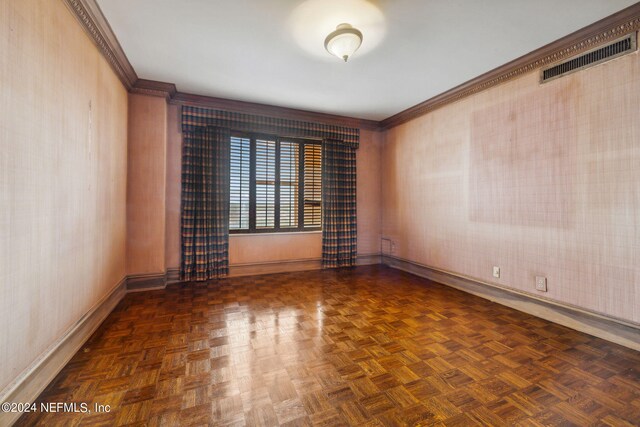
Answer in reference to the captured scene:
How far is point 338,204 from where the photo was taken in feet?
14.7

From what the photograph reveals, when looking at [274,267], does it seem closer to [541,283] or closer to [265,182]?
[265,182]

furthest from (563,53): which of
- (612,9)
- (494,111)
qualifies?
(494,111)

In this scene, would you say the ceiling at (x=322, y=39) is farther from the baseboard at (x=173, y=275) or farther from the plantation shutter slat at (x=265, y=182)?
the baseboard at (x=173, y=275)

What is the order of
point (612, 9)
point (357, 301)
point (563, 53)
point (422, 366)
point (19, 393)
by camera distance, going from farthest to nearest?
point (357, 301), point (563, 53), point (612, 9), point (422, 366), point (19, 393)

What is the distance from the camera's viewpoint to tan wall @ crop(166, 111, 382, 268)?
142 inches

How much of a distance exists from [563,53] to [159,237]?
14.8 ft

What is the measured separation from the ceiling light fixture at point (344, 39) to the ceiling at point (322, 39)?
0.06m

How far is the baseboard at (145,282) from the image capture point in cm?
324

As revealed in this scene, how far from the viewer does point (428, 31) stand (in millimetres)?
2256

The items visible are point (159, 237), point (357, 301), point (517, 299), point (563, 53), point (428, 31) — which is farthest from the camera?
point (159, 237)

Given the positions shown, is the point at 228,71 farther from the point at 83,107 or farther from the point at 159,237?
the point at 159,237

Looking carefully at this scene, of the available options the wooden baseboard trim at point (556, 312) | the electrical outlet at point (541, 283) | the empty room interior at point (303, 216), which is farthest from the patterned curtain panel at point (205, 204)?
the electrical outlet at point (541, 283)

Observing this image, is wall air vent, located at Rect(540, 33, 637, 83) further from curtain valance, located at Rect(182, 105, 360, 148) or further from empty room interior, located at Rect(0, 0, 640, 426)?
curtain valance, located at Rect(182, 105, 360, 148)

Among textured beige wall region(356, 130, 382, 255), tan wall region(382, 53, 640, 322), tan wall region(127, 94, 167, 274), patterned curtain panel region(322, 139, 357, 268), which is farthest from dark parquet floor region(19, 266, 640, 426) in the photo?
textured beige wall region(356, 130, 382, 255)
